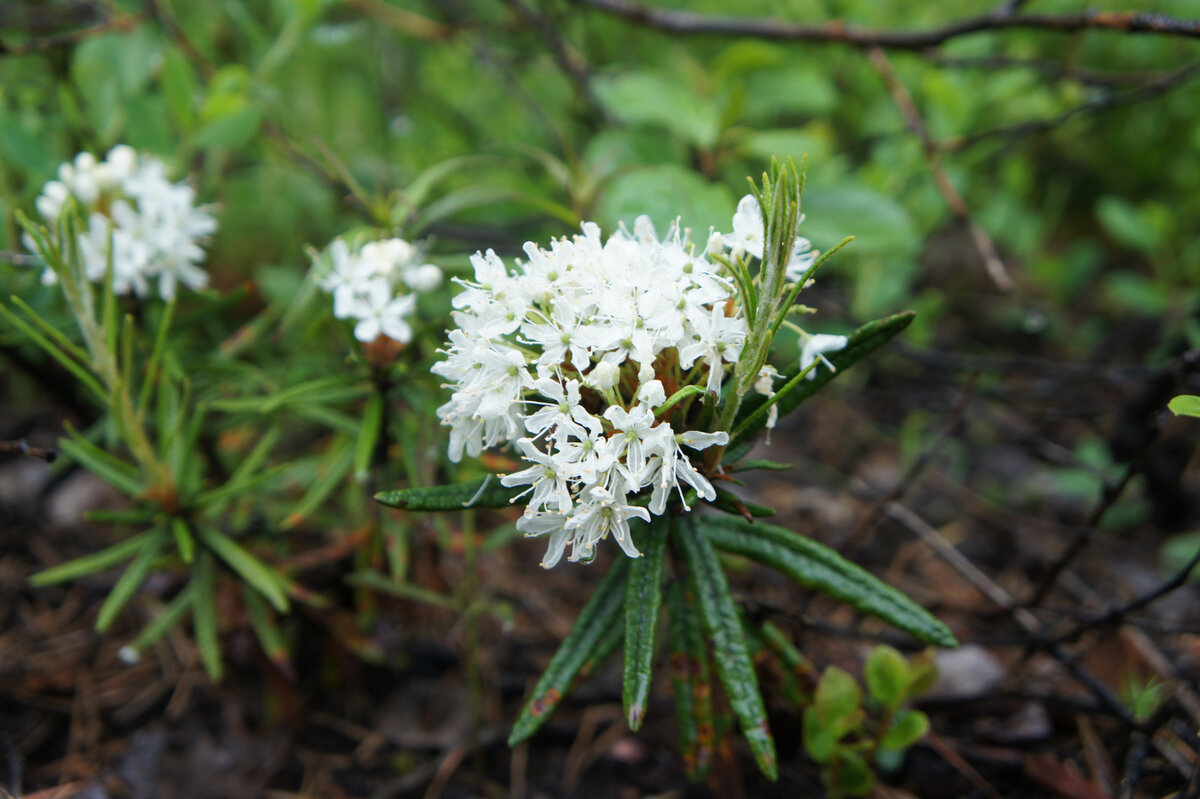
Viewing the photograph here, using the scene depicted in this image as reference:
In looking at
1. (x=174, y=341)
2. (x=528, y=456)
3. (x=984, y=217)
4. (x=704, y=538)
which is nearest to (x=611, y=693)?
(x=704, y=538)

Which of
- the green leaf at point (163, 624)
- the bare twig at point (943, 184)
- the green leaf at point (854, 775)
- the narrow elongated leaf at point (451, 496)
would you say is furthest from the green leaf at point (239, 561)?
the bare twig at point (943, 184)

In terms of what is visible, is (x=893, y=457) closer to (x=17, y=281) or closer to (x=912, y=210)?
(x=912, y=210)

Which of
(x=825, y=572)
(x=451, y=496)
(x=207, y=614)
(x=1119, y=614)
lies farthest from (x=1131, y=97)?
(x=207, y=614)

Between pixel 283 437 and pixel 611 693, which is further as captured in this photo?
pixel 283 437

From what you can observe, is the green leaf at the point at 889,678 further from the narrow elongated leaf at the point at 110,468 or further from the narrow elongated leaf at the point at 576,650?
the narrow elongated leaf at the point at 110,468

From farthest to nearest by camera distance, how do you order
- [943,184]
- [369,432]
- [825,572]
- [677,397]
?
[943,184]
[369,432]
[825,572]
[677,397]

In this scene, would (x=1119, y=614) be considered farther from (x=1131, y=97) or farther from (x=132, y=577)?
(x=132, y=577)

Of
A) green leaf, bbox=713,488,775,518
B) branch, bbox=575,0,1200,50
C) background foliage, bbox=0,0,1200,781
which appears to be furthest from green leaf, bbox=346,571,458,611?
branch, bbox=575,0,1200,50
